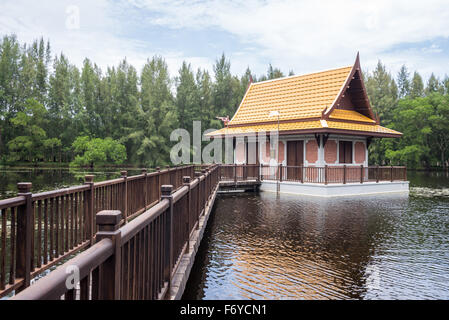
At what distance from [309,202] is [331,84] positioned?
32.1ft

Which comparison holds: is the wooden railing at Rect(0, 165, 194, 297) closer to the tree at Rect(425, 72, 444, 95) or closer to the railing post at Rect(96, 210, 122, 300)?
the railing post at Rect(96, 210, 122, 300)

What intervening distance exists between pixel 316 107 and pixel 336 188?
5.65 metres

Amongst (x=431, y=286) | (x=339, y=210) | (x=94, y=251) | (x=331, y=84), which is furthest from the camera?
(x=331, y=84)

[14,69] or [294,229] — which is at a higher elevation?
[14,69]

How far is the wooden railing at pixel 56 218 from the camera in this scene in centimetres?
375

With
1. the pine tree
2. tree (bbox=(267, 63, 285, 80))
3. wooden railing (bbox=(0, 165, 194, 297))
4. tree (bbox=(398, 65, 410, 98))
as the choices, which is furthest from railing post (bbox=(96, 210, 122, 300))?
tree (bbox=(398, 65, 410, 98))

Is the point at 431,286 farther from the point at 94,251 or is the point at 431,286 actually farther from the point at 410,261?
the point at 94,251

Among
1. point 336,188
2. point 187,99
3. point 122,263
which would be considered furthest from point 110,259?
point 187,99

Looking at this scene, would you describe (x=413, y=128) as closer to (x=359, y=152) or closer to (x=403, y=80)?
(x=403, y=80)

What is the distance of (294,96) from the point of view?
2381 centimetres

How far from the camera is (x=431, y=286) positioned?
5199 millimetres

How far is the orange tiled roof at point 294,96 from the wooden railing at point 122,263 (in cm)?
1814

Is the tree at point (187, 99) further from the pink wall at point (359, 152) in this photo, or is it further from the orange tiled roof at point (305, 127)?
the pink wall at point (359, 152)

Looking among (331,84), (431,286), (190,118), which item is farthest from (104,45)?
(431,286)
